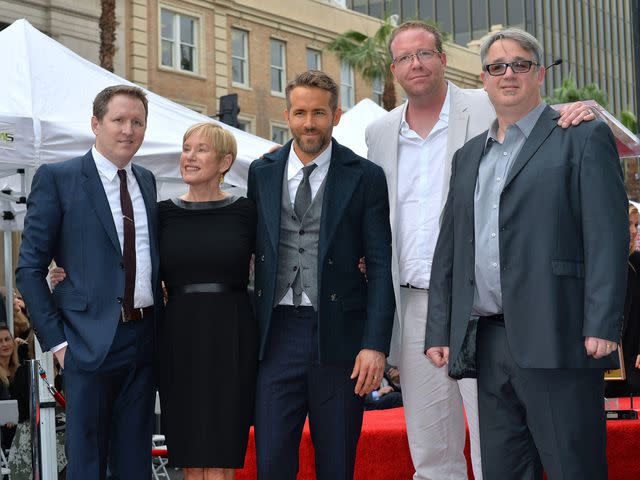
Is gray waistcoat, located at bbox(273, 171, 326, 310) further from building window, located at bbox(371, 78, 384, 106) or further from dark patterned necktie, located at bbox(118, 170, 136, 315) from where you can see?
building window, located at bbox(371, 78, 384, 106)

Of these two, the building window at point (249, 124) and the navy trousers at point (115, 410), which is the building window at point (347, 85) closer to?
the building window at point (249, 124)

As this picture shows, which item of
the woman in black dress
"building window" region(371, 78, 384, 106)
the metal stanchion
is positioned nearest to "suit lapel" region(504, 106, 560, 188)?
the woman in black dress

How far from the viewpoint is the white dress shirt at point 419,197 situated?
14.5 ft

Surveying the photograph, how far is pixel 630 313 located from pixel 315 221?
392cm

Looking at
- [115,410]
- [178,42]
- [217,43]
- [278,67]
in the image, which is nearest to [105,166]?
[115,410]

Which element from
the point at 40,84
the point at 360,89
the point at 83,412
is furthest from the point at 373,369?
the point at 360,89

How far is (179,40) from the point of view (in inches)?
1125

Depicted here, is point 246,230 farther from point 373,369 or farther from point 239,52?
point 239,52

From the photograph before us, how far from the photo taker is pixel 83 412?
161 inches

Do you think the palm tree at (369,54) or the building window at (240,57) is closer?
the building window at (240,57)

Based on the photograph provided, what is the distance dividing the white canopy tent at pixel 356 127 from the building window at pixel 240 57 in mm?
17831

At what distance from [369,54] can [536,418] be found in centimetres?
2851

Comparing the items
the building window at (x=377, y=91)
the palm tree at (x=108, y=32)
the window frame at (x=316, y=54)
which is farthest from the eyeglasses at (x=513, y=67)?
the building window at (x=377, y=91)

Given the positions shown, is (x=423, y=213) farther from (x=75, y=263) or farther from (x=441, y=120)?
(x=75, y=263)
